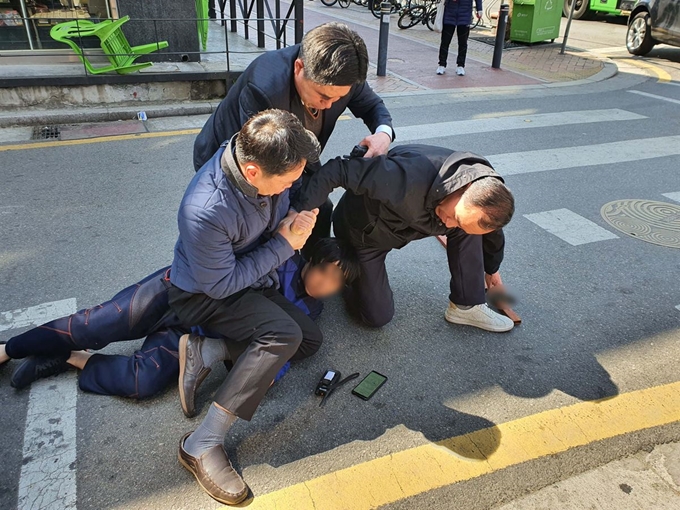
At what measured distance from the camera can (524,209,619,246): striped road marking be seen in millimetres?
3990

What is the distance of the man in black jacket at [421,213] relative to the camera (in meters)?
2.38

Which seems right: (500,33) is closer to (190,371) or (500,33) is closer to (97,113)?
(97,113)

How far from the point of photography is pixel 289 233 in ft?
7.50

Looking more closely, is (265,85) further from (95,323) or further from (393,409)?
(393,409)

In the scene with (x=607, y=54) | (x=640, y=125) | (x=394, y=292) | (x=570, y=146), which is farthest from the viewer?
(x=607, y=54)

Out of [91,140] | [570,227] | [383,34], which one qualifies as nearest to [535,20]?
[383,34]

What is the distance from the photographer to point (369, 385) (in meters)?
2.55

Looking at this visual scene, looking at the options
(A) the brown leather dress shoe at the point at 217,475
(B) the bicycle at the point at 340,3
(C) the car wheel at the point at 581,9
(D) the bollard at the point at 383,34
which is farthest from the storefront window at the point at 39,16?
(C) the car wheel at the point at 581,9

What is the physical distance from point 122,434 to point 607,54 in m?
12.8

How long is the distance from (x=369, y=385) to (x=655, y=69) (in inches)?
420

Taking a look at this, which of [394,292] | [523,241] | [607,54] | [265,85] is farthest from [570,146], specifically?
[607,54]

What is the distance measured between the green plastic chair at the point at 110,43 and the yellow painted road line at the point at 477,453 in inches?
226

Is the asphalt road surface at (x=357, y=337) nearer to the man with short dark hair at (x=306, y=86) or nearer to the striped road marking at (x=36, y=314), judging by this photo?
the striped road marking at (x=36, y=314)

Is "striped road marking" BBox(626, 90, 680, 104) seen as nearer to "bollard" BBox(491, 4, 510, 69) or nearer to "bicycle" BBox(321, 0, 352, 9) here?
"bollard" BBox(491, 4, 510, 69)
